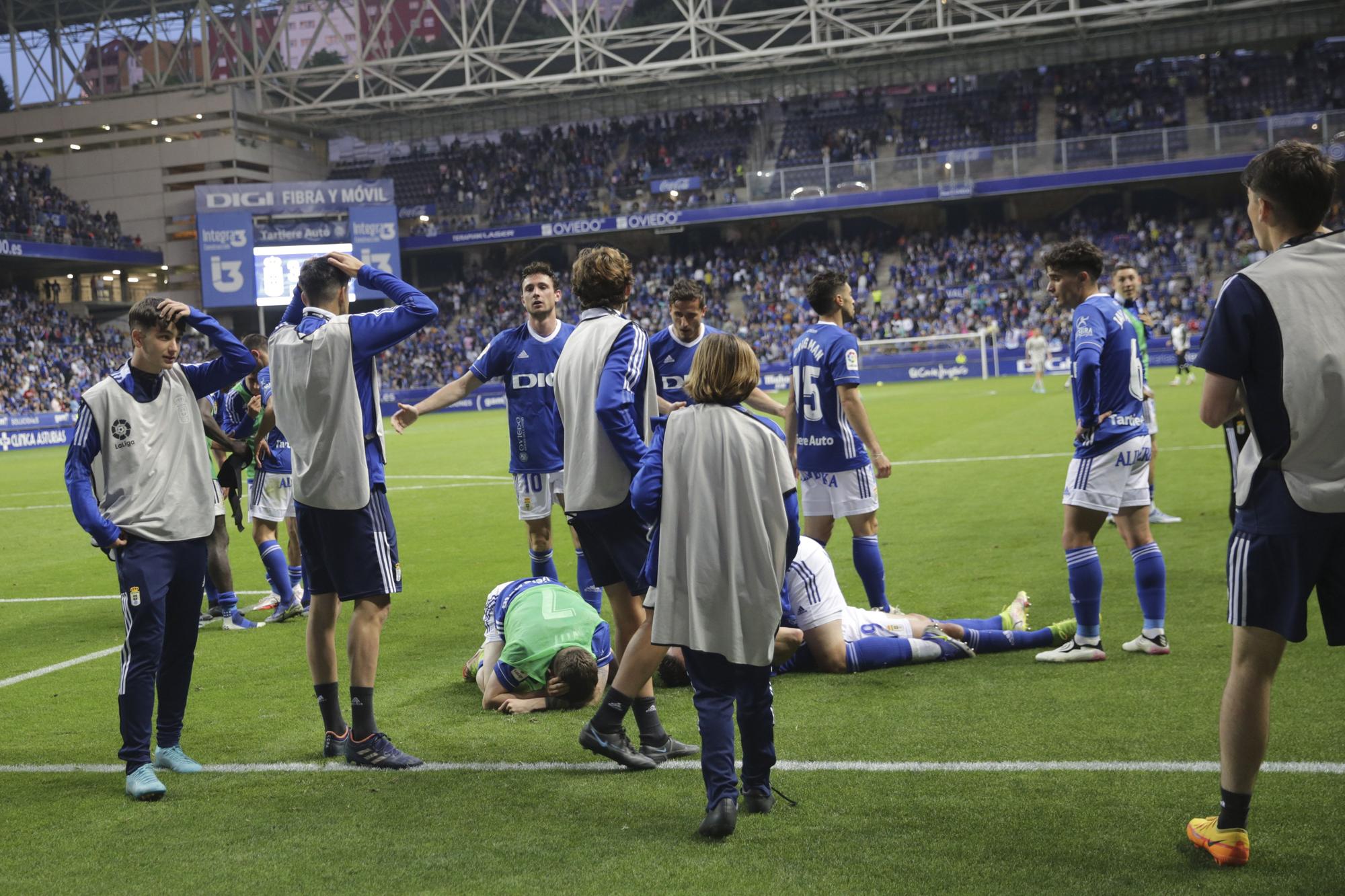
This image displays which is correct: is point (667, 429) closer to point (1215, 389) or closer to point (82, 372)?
point (1215, 389)

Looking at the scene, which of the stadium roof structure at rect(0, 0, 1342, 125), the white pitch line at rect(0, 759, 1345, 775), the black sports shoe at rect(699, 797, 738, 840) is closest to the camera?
the black sports shoe at rect(699, 797, 738, 840)

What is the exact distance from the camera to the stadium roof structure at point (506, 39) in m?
45.7

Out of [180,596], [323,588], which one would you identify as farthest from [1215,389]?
[180,596]

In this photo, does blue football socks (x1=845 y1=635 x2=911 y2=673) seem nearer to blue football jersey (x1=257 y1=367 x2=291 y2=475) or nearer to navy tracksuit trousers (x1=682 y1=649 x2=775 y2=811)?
navy tracksuit trousers (x1=682 y1=649 x2=775 y2=811)

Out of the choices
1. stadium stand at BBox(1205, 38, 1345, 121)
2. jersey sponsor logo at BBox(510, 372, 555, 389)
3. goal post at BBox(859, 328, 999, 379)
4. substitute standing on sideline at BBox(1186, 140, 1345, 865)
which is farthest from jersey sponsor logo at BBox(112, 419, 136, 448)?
stadium stand at BBox(1205, 38, 1345, 121)

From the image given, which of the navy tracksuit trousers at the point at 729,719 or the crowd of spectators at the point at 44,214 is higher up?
the crowd of spectators at the point at 44,214

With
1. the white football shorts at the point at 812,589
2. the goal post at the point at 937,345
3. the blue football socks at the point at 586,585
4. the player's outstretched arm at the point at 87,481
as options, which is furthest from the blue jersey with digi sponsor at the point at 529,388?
the goal post at the point at 937,345

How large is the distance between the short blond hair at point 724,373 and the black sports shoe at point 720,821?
1.47m

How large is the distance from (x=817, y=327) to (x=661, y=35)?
44480 millimetres

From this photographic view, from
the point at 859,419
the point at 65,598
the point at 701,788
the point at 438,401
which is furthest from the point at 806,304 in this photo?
the point at 701,788

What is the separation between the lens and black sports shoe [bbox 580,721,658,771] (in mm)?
5086

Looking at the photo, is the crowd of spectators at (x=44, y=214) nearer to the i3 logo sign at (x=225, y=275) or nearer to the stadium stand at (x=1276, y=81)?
the i3 logo sign at (x=225, y=275)

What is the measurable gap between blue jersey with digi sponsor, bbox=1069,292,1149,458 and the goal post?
34670mm

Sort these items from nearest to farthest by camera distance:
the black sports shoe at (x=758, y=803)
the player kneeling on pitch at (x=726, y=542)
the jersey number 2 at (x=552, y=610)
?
the player kneeling on pitch at (x=726, y=542)
the black sports shoe at (x=758, y=803)
the jersey number 2 at (x=552, y=610)
